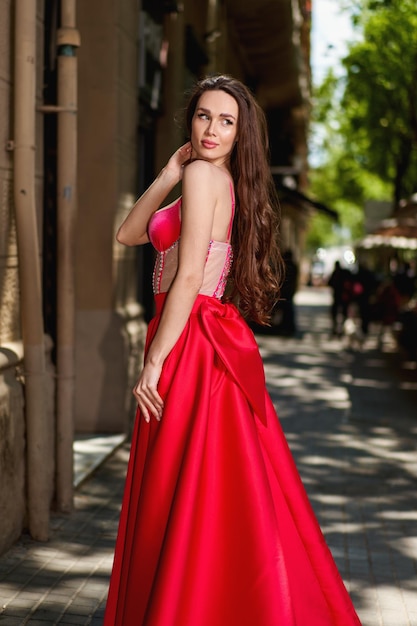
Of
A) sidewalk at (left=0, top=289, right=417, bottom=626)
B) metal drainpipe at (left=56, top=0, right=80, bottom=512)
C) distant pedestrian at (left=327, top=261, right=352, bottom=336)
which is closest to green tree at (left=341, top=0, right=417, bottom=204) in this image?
distant pedestrian at (left=327, top=261, right=352, bottom=336)

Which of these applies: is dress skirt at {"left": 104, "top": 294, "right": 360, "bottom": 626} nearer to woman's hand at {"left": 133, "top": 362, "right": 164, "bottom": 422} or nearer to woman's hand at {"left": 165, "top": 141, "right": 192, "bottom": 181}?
woman's hand at {"left": 133, "top": 362, "right": 164, "bottom": 422}

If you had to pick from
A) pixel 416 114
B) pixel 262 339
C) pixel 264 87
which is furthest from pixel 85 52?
pixel 416 114

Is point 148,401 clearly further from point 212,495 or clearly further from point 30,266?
point 30,266

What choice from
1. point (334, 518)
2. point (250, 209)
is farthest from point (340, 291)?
point (250, 209)

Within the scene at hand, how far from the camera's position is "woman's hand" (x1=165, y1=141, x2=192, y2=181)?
3.24 m

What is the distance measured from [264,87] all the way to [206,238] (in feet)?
65.6

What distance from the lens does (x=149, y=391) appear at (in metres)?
2.98

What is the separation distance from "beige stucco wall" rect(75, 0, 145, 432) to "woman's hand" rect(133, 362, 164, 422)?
4.69 m

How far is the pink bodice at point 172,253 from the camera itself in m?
3.05

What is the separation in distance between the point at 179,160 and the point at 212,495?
113 cm

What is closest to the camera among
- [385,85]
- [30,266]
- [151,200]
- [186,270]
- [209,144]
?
[186,270]

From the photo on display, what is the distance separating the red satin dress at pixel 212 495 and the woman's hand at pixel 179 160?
0.69 feet

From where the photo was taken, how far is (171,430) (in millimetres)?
3016

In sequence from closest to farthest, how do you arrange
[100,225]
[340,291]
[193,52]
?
[100,225] < [193,52] < [340,291]
